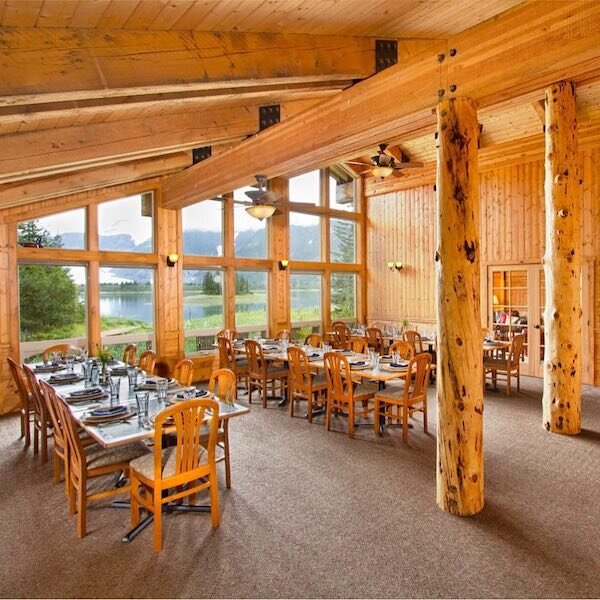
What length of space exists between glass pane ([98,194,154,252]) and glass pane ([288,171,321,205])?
3.72 m

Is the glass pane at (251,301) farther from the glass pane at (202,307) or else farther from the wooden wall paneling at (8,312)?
the wooden wall paneling at (8,312)

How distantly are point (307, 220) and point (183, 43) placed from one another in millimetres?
8126

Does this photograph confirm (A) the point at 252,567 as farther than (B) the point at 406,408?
No

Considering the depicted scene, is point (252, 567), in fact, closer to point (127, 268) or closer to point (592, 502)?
point (592, 502)

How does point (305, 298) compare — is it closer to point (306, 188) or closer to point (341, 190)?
point (306, 188)

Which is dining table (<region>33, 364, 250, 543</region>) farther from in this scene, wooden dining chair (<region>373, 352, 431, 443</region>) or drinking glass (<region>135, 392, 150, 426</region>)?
wooden dining chair (<region>373, 352, 431, 443</region>)

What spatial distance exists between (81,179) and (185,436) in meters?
4.23

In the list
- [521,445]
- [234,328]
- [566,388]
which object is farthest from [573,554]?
[234,328]

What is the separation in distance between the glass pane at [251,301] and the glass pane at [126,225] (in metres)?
2.18

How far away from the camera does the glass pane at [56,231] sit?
6.77 m

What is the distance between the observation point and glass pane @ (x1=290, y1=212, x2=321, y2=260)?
10.4m

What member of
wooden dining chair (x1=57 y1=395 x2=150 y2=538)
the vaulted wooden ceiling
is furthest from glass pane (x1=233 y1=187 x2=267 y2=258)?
wooden dining chair (x1=57 y1=395 x2=150 y2=538)

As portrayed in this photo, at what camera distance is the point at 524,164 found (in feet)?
28.2

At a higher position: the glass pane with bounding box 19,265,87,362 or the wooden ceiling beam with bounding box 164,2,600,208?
the wooden ceiling beam with bounding box 164,2,600,208
